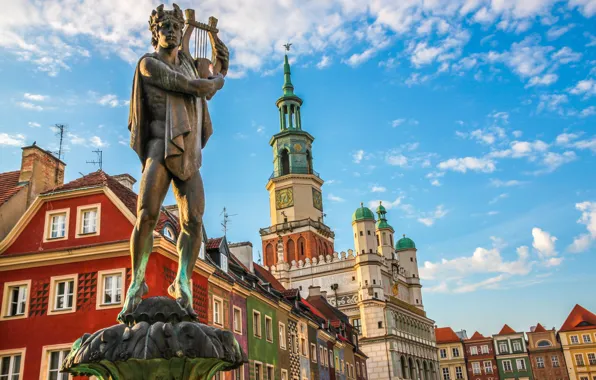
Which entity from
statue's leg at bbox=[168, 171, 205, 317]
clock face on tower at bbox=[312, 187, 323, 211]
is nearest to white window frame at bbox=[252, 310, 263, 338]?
statue's leg at bbox=[168, 171, 205, 317]

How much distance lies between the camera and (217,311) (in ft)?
80.2

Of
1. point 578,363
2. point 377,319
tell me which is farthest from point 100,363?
point 578,363

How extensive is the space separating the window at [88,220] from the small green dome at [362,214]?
48830mm

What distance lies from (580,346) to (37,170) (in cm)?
7225

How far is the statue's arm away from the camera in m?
6.25

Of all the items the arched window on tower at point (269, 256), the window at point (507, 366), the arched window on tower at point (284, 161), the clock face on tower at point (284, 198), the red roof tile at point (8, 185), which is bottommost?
the window at point (507, 366)

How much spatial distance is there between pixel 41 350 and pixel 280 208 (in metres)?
57.3

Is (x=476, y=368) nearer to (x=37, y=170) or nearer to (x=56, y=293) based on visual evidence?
(x=37, y=170)

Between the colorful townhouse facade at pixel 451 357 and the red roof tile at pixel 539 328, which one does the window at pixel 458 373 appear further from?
the red roof tile at pixel 539 328

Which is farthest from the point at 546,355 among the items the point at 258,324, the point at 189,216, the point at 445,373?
the point at 189,216

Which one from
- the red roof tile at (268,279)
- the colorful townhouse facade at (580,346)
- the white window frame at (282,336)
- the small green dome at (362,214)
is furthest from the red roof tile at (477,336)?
the white window frame at (282,336)

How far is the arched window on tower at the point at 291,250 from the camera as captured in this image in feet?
238

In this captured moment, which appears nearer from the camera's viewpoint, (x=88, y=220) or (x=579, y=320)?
(x=88, y=220)

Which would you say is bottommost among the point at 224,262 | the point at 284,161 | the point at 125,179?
the point at 224,262
